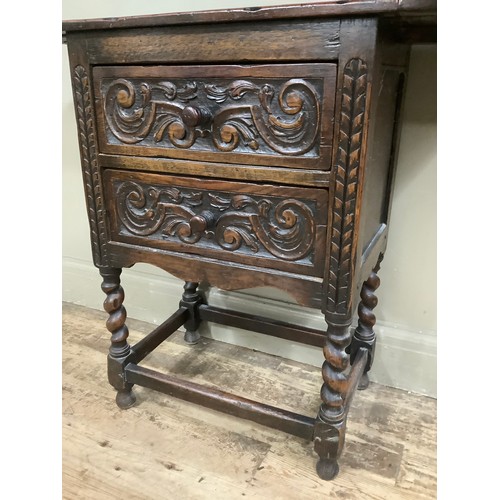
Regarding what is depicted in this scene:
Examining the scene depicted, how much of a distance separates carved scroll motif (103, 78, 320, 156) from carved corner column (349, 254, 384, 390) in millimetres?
495

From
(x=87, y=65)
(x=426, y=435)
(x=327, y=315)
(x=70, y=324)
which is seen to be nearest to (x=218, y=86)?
(x=87, y=65)

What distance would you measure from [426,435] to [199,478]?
0.54m

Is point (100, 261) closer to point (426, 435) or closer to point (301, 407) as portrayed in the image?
point (301, 407)

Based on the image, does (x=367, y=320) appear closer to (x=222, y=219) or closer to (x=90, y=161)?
(x=222, y=219)

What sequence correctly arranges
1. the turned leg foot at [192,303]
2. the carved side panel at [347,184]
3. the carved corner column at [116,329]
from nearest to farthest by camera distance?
1. the carved side panel at [347,184]
2. the carved corner column at [116,329]
3. the turned leg foot at [192,303]

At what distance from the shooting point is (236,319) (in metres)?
1.30

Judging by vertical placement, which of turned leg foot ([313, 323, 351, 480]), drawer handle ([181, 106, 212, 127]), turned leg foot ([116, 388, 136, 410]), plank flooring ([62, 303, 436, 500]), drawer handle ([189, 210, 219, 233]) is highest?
drawer handle ([181, 106, 212, 127])

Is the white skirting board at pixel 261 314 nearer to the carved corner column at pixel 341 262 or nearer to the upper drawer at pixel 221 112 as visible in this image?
the carved corner column at pixel 341 262

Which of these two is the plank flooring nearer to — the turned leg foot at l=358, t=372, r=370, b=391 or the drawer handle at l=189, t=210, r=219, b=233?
the turned leg foot at l=358, t=372, r=370, b=391

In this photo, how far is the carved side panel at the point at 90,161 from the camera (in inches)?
35.0

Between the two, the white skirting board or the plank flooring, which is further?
the white skirting board

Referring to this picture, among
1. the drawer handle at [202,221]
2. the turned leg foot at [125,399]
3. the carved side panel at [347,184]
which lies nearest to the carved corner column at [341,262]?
the carved side panel at [347,184]

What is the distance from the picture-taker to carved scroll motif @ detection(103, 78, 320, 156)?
2.37 ft

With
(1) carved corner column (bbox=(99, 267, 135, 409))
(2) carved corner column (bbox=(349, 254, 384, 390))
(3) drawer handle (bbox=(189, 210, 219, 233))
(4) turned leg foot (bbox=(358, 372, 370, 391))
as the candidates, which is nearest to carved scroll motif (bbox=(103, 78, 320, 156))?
(3) drawer handle (bbox=(189, 210, 219, 233))
